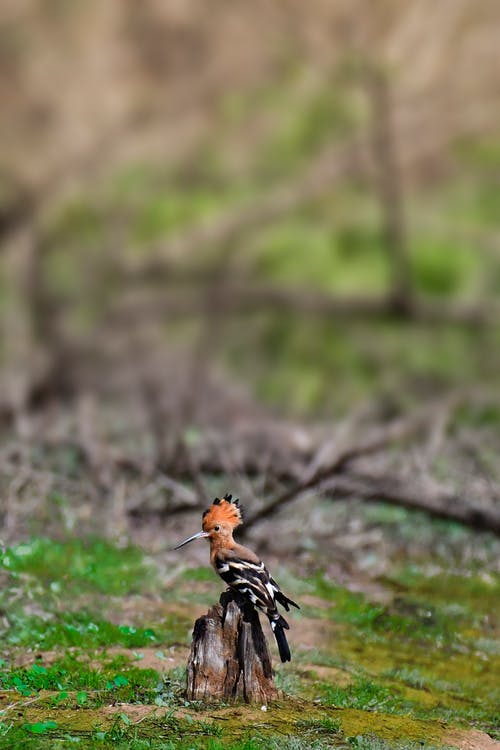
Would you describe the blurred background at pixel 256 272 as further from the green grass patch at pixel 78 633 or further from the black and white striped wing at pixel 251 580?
the black and white striped wing at pixel 251 580

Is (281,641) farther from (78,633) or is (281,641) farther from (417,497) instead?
(417,497)

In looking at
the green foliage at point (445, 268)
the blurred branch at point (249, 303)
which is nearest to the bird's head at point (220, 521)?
the blurred branch at point (249, 303)

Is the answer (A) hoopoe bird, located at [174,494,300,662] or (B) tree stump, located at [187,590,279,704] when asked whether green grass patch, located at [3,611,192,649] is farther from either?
(A) hoopoe bird, located at [174,494,300,662]

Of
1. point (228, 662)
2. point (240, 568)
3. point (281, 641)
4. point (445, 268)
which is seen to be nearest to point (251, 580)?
point (240, 568)

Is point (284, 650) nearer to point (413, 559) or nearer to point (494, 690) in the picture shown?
point (494, 690)

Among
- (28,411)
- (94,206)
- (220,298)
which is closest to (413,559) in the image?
(28,411)

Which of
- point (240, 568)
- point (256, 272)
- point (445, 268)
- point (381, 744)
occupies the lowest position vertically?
point (381, 744)

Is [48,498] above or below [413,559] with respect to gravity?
above
